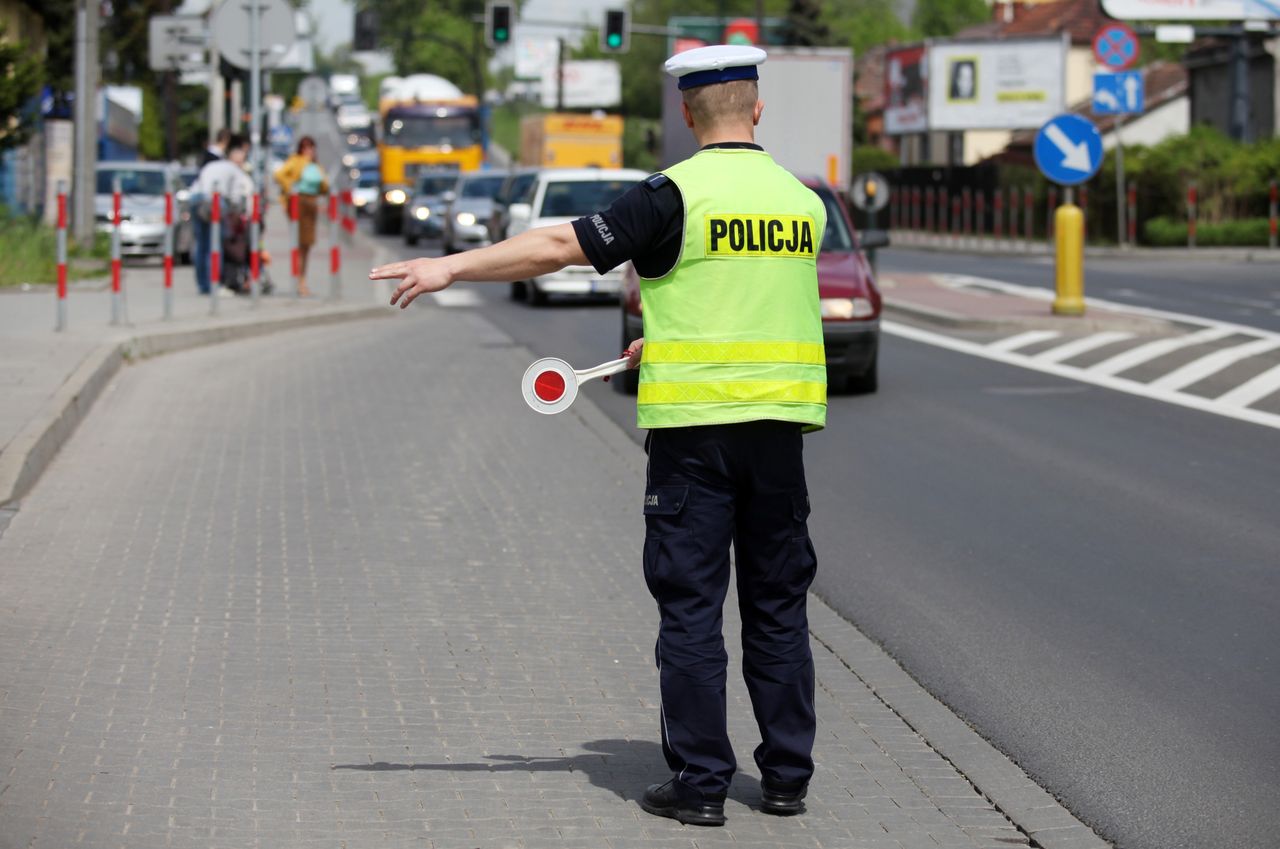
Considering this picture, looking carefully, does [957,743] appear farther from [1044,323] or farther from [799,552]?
[1044,323]

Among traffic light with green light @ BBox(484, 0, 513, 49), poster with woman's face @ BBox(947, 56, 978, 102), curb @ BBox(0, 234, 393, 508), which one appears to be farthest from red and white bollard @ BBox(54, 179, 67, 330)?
poster with woman's face @ BBox(947, 56, 978, 102)

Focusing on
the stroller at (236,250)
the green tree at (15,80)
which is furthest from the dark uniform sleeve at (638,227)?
the green tree at (15,80)

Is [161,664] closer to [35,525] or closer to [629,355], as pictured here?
[629,355]

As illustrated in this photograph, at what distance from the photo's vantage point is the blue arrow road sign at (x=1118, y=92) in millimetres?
36781

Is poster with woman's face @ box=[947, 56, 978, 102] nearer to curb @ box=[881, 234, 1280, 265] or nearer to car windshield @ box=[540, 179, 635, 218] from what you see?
curb @ box=[881, 234, 1280, 265]

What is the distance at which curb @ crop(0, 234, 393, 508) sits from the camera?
9.63 metres

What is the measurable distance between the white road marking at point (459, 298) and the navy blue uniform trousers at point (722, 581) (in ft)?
66.5

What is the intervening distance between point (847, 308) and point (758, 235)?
33.3ft

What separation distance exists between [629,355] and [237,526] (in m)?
4.24

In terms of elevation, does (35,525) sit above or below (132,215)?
below

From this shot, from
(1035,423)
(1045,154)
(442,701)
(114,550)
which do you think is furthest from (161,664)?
(1045,154)

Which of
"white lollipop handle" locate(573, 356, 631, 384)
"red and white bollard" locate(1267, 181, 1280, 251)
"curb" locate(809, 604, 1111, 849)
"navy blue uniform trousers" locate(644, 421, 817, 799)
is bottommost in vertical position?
"curb" locate(809, 604, 1111, 849)

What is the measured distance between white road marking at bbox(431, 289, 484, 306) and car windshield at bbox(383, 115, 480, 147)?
92.5 feet

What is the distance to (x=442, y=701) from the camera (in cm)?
584
